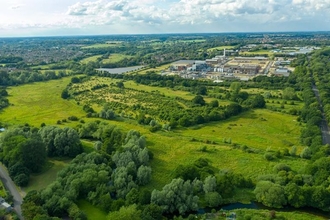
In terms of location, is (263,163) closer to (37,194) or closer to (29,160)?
(37,194)

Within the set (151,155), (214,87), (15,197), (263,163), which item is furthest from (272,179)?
(214,87)

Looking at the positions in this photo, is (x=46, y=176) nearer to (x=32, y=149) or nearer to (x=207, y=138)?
(x=32, y=149)

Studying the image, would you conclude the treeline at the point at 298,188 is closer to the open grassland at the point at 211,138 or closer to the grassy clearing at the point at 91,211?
the open grassland at the point at 211,138

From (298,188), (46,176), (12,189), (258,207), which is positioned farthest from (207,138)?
(12,189)

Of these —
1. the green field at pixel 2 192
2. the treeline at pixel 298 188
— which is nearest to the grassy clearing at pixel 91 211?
the green field at pixel 2 192

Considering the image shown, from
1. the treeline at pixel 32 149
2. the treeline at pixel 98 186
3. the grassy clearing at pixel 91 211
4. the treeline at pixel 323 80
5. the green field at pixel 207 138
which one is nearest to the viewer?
the treeline at pixel 98 186

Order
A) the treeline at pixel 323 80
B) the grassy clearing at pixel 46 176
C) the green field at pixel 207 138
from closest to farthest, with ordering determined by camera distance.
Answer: the grassy clearing at pixel 46 176
the green field at pixel 207 138
the treeline at pixel 323 80
